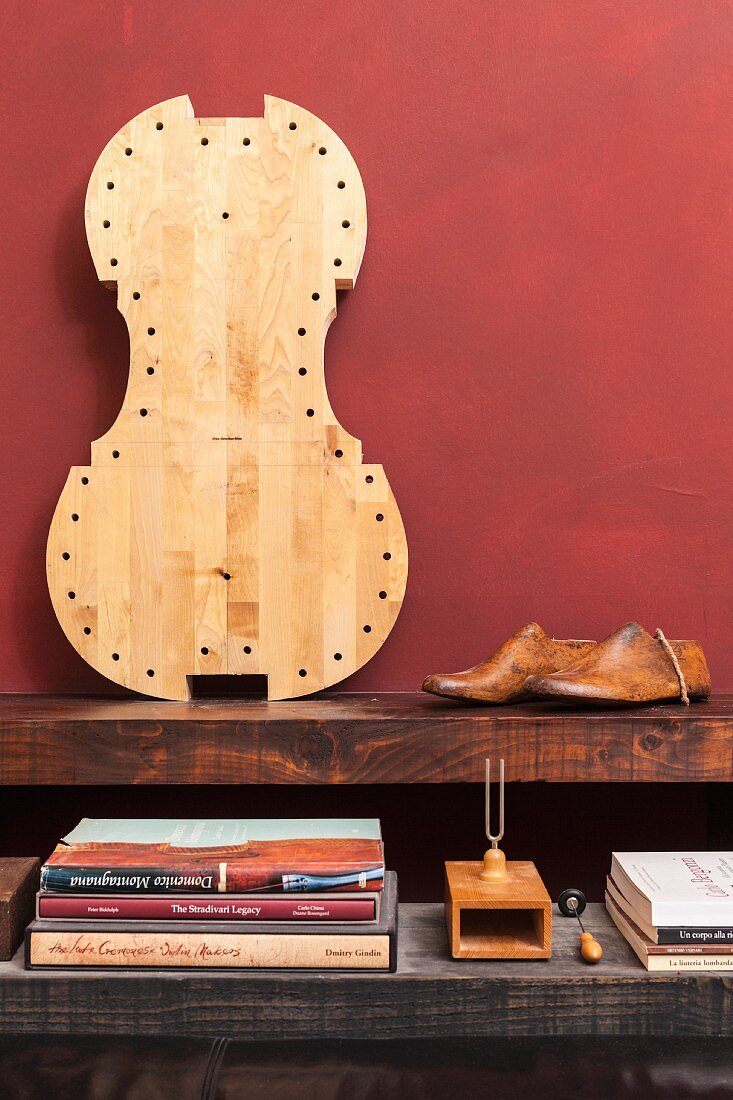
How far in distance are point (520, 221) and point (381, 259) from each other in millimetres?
241

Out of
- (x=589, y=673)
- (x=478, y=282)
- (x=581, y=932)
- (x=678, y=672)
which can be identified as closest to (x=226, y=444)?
(x=478, y=282)

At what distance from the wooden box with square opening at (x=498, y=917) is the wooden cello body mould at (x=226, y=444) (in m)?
0.42

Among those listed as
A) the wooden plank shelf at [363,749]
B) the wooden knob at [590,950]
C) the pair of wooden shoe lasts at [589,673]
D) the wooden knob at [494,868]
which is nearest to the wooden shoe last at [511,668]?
the pair of wooden shoe lasts at [589,673]

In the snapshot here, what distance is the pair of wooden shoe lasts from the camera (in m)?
1.31

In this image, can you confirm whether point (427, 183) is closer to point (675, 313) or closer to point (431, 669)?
point (675, 313)

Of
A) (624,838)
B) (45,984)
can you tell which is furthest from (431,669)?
(45,984)

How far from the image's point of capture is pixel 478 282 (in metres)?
1.65

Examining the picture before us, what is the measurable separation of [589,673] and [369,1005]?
1.67 feet

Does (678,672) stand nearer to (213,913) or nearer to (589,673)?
(589,673)

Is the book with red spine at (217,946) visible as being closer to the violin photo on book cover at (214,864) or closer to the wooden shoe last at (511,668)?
the violin photo on book cover at (214,864)

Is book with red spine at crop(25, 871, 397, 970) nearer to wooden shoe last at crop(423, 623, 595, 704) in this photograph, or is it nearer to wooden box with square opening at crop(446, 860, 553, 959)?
Result: wooden box with square opening at crop(446, 860, 553, 959)

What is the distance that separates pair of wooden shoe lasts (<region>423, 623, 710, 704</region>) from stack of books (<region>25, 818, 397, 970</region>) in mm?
298

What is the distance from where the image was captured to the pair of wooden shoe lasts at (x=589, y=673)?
4.30ft

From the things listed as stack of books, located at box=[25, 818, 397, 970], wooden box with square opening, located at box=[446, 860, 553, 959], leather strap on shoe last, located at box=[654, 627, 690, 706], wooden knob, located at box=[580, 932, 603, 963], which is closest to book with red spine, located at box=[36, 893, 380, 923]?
stack of books, located at box=[25, 818, 397, 970]
